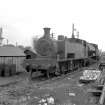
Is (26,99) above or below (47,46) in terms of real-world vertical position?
below

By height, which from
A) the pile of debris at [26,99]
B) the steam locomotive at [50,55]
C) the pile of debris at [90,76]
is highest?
the steam locomotive at [50,55]

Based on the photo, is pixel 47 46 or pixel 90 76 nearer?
pixel 90 76

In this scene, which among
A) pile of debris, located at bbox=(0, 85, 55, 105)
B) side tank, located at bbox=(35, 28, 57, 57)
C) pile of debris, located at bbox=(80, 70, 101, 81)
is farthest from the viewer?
side tank, located at bbox=(35, 28, 57, 57)

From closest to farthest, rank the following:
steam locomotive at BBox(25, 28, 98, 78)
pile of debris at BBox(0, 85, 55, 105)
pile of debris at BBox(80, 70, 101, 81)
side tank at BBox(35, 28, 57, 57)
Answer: pile of debris at BBox(0, 85, 55, 105) < pile of debris at BBox(80, 70, 101, 81) < steam locomotive at BBox(25, 28, 98, 78) < side tank at BBox(35, 28, 57, 57)

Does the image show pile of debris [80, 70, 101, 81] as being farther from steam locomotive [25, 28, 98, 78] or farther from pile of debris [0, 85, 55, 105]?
pile of debris [0, 85, 55, 105]

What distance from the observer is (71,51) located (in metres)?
17.3

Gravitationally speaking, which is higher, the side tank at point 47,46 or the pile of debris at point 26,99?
the side tank at point 47,46

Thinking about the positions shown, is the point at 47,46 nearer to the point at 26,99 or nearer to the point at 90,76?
the point at 90,76

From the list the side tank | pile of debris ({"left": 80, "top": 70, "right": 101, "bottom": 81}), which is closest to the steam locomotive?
the side tank

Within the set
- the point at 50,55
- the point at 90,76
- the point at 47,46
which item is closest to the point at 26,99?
the point at 90,76

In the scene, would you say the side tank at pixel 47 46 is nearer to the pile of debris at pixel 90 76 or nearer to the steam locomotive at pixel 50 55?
the steam locomotive at pixel 50 55

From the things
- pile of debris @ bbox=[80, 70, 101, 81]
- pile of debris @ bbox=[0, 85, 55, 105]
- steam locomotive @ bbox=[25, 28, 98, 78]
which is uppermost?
steam locomotive @ bbox=[25, 28, 98, 78]

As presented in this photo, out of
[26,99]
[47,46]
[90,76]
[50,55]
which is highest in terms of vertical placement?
[47,46]

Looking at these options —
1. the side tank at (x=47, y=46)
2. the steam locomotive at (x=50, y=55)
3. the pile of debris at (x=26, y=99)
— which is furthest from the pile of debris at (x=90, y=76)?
the pile of debris at (x=26, y=99)
